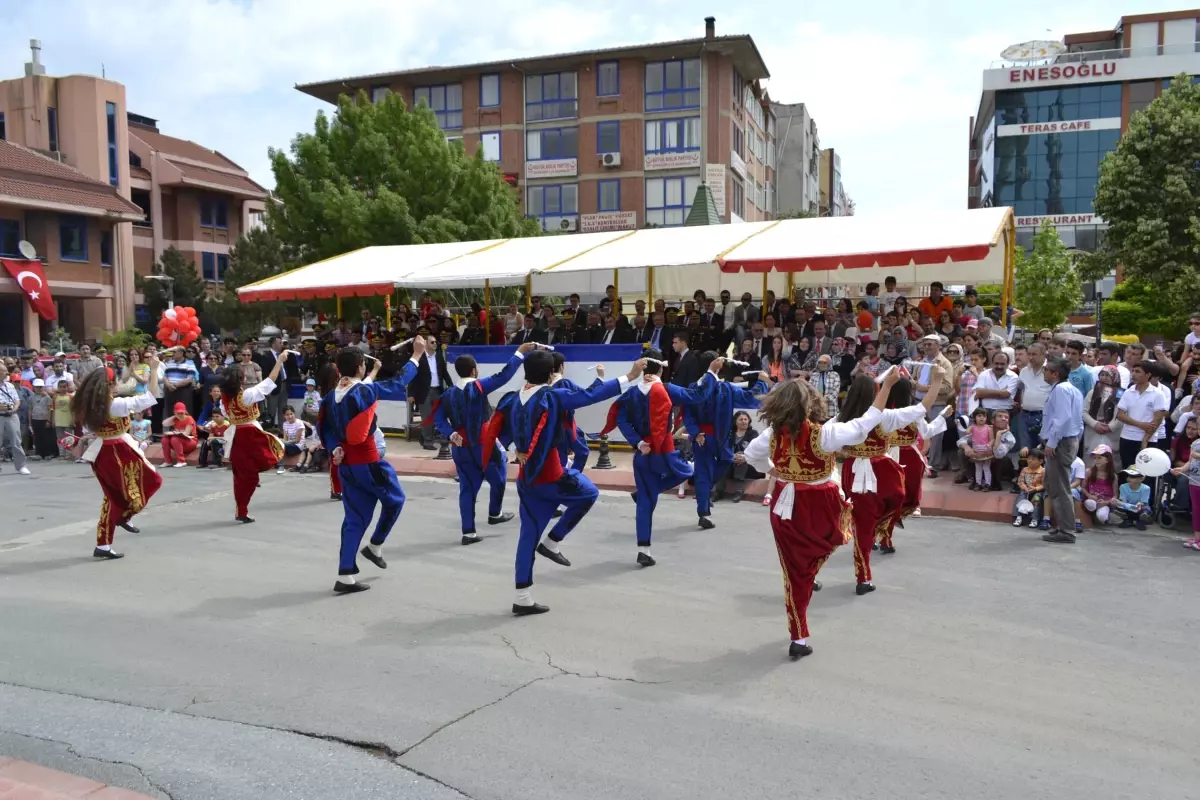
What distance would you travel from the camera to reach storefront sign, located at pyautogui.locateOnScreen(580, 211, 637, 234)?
42.5m

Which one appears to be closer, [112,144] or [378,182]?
[378,182]

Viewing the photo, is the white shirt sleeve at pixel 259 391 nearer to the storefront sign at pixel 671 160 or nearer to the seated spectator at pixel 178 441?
the seated spectator at pixel 178 441

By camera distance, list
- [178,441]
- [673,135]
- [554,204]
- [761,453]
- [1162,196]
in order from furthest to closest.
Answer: [554,204] → [673,135] → [1162,196] → [178,441] → [761,453]

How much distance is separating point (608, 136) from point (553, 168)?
3.00m

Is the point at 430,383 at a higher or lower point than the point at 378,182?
lower

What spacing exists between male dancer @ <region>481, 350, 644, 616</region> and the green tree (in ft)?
70.9

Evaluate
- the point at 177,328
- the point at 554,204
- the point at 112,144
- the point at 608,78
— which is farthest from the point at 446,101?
the point at 177,328

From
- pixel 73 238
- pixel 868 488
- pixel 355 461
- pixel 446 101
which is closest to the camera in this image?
pixel 868 488

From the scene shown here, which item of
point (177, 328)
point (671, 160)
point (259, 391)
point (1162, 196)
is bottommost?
point (259, 391)

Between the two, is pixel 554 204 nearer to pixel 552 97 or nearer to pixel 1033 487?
pixel 552 97

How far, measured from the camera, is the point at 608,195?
4316 cm

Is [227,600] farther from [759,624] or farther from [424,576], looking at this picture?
[759,624]

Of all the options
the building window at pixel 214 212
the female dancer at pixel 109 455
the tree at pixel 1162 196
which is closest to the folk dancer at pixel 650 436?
the female dancer at pixel 109 455

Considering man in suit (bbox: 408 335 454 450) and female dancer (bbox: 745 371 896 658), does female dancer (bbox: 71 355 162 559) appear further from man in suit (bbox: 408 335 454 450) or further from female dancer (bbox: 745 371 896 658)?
man in suit (bbox: 408 335 454 450)
